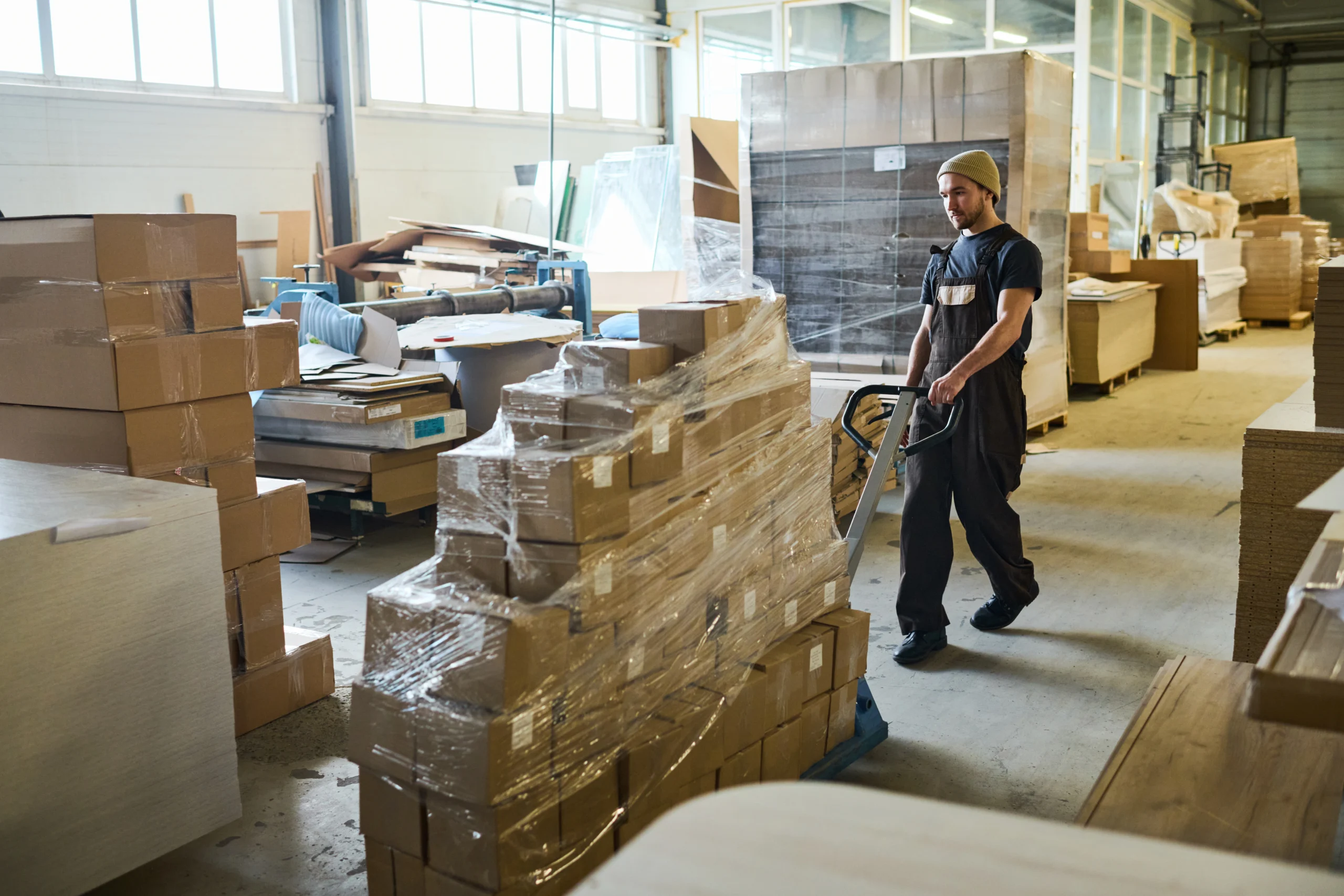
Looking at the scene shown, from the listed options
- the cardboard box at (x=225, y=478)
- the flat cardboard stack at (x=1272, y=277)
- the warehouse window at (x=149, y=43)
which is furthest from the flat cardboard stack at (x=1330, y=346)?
the flat cardboard stack at (x=1272, y=277)

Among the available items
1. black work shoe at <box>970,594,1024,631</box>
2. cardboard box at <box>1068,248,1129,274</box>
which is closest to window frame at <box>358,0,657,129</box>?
cardboard box at <box>1068,248,1129,274</box>

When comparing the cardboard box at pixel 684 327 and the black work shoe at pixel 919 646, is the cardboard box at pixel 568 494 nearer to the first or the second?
the cardboard box at pixel 684 327

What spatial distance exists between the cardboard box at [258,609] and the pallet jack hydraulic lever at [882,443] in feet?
5.59

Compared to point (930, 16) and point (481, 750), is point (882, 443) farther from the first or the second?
point (930, 16)

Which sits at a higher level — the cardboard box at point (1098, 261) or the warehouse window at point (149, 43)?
the warehouse window at point (149, 43)

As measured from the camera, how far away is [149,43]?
9555 millimetres

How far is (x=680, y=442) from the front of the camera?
249cm

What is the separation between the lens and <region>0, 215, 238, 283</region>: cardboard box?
9.53 ft

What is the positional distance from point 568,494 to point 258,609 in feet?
5.16

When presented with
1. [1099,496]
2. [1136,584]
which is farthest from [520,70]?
[1136,584]

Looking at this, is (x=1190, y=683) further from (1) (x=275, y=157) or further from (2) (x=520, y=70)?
(2) (x=520, y=70)

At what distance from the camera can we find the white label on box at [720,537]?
263 cm

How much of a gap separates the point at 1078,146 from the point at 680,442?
12358 mm

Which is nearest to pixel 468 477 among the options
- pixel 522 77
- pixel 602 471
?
pixel 602 471
